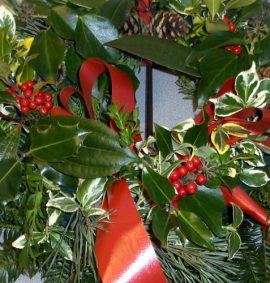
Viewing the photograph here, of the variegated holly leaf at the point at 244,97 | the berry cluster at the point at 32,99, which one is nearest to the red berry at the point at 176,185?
the variegated holly leaf at the point at 244,97

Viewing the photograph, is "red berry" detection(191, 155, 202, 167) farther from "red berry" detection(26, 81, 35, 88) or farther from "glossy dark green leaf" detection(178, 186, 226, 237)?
"red berry" detection(26, 81, 35, 88)

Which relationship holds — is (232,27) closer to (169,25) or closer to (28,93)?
(169,25)

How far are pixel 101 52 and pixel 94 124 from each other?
0.55 feet

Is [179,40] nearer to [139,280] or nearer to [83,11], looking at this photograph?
[83,11]

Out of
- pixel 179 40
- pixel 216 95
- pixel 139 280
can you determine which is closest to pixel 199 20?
pixel 179 40

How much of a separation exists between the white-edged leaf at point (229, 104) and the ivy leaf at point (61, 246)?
279 mm

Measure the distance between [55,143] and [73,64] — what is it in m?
0.20

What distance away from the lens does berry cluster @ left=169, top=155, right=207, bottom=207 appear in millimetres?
565

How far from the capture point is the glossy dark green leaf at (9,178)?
0.57 meters

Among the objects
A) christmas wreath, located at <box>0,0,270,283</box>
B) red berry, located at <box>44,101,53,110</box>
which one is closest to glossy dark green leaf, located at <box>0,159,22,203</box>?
christmas wreath, located at <box>0,0,270,283</box>

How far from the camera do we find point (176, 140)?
0.59 m

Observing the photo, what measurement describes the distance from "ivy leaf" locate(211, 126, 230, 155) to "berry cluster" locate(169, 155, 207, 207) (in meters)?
0.03

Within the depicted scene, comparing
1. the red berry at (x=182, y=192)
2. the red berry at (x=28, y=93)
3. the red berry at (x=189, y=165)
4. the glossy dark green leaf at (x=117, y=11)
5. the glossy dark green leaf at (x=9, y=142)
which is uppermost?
the glossy dark green leaf at (x=117, y=11)

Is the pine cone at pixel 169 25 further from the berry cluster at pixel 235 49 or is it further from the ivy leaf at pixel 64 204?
the ivy leaf at pixel 64 204
